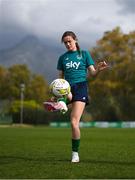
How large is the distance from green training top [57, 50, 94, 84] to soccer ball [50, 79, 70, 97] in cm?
21

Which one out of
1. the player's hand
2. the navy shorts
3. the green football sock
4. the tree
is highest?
the tree

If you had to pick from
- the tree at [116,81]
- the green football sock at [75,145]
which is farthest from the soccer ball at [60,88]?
the tree at [116,81]

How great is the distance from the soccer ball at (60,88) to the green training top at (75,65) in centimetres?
21

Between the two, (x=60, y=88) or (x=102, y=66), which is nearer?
(x=60, y=88)

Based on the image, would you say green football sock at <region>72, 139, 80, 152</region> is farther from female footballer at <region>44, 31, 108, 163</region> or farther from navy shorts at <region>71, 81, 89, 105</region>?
navy shorts at <region>71, 81, 89, 105</region>

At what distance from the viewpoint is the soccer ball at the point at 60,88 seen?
8.93 metres

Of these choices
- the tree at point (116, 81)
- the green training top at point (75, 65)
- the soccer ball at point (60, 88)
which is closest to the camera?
the soccer ball at point (60, 88)

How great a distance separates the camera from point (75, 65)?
30.2 feet

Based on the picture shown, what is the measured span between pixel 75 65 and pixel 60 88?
1.88 ft

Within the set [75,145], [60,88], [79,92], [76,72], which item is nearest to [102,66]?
[76,72]

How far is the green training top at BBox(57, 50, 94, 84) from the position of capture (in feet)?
30.3

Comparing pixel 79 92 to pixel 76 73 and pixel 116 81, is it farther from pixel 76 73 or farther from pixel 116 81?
pixel 116 81

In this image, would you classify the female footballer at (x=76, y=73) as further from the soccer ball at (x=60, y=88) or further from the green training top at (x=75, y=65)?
the soccer ball at (x=60, y=88)

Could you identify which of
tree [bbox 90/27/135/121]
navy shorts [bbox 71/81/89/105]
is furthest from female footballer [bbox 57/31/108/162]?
tree [bbox 90/27/135/121]
